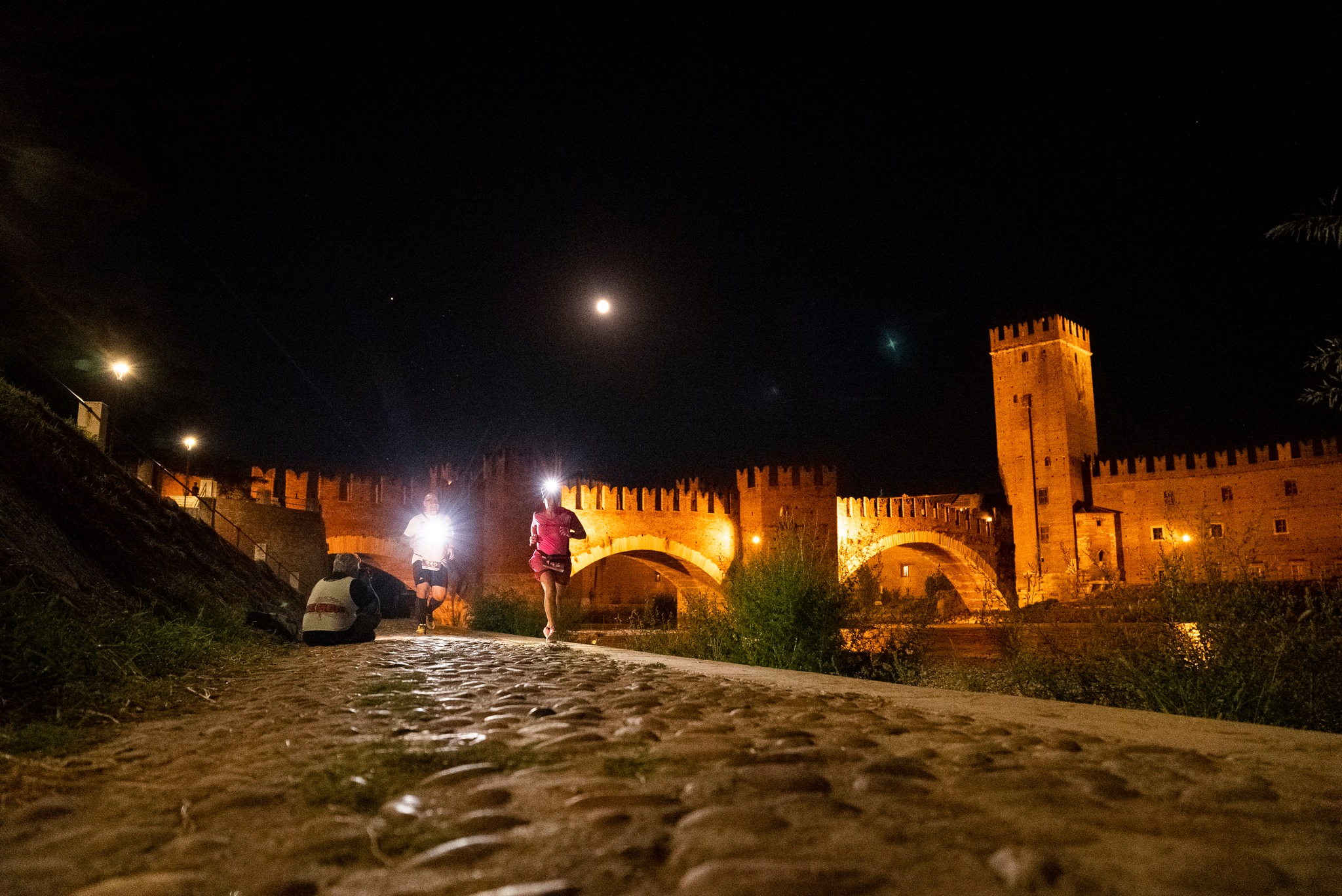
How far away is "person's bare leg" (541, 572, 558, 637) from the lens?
7969 mm

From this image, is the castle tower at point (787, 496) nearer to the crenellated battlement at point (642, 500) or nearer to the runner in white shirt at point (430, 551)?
the crenellated battlement at point (642, 500)

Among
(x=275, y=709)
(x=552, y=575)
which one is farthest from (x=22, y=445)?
(x=275, y=709)

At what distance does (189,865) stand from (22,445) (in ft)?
24.7

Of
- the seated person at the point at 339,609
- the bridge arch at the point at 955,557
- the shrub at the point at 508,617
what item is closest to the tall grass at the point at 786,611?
the seated person at the point at 339,609

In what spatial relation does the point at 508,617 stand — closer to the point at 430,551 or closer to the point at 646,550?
the point at 430,551

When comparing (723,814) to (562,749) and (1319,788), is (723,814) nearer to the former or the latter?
(562,749)

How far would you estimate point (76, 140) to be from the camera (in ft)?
29.8

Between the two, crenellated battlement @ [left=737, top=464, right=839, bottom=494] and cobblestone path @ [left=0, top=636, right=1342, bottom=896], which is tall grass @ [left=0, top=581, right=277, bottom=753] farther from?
crenellated battlement @ [left=737, top=464, right=839, bottom=494]

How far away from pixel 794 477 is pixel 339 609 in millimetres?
22110

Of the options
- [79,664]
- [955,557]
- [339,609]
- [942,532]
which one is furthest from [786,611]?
[955,557]

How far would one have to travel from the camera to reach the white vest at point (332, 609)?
727 cm

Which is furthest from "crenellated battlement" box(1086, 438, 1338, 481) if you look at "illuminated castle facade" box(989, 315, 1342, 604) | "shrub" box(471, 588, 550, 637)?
"shrub" box(471, 588, 550, 637)

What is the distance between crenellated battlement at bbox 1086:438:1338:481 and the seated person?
43.7m

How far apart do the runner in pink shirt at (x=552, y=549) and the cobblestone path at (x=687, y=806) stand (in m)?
4.81
